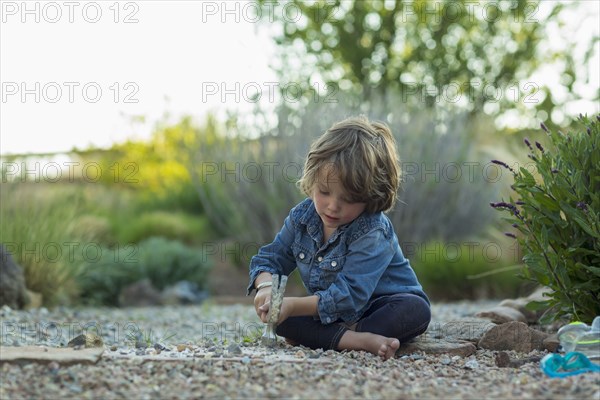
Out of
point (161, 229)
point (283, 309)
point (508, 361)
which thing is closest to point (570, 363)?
point (508, 361)

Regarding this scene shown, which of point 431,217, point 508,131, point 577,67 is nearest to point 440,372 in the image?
point 431,217

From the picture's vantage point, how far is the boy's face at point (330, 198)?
3.22 meters

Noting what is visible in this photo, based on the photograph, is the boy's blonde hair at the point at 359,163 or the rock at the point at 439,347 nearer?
the boy's blonde hair at the point at 359,163

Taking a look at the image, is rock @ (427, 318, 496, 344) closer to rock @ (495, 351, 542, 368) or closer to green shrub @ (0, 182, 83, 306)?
rock @ (495, 351, 542, 368)

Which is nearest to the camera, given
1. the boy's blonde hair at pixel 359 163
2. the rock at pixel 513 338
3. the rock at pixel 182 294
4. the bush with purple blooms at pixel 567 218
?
the boy's blonde hair at pixel 359 163

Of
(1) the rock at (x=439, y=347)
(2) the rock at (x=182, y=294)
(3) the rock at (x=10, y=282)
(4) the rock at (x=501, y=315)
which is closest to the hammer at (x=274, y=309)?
(1) the rock at (x=439, y=347)

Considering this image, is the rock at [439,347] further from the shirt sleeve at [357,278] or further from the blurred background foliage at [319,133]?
the blurred background foliage at [319,133]

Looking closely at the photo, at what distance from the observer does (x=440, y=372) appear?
2814 mm

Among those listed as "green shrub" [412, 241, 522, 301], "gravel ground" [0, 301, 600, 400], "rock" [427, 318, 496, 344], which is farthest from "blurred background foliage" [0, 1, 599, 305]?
"gravel ground" [0, 301, 600, 400]

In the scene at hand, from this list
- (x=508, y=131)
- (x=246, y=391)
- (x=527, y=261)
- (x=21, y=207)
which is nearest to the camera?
(x=246, y=391)

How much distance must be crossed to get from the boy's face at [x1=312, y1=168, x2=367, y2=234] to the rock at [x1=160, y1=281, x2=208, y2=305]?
5.02m

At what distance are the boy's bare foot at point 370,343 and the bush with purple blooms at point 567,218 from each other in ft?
2.50

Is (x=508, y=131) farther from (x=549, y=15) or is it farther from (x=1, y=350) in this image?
(x=1, y=350)

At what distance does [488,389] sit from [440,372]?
371 mm
